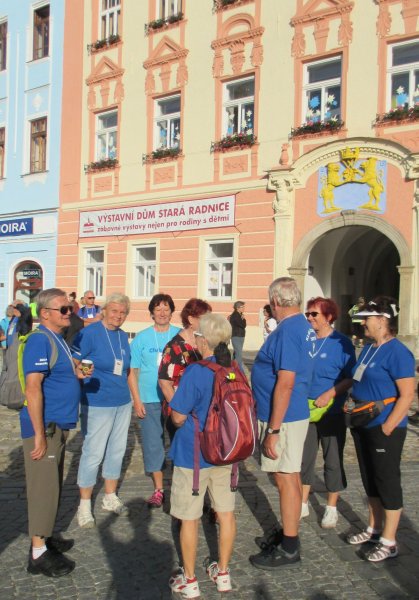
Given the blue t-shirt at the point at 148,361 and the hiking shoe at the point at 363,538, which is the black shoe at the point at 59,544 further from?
the hiking shoe at the point at 363,538

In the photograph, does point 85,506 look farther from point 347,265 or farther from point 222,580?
point 347,265

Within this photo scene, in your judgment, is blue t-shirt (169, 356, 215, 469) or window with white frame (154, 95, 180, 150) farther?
window with white frame (154, 95, 180, 150)

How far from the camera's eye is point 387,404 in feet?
12.5

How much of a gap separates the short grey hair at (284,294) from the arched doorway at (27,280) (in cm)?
1792

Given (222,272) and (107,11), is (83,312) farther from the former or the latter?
(107,11)

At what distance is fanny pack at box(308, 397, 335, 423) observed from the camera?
443 cm

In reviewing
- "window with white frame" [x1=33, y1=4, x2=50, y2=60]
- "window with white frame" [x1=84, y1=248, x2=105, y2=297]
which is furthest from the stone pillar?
"window with white frame" [x1=33, y1=4, x2=50, y2=60]

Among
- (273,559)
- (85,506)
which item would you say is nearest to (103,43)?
(85,506)

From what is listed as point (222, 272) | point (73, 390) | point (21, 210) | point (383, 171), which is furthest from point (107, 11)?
point (73, 390)

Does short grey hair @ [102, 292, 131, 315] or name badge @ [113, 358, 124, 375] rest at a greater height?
short grey hair @ [102, 292, 131, 315]

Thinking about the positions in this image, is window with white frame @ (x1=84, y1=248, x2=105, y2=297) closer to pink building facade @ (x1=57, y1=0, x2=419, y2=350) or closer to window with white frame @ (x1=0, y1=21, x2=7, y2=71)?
pink building facade @ (x1=57, y1=0, x2=419, y2=350)

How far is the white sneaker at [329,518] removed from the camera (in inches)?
173

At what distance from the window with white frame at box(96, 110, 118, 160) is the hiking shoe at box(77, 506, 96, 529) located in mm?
15351

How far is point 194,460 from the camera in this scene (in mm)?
3350
